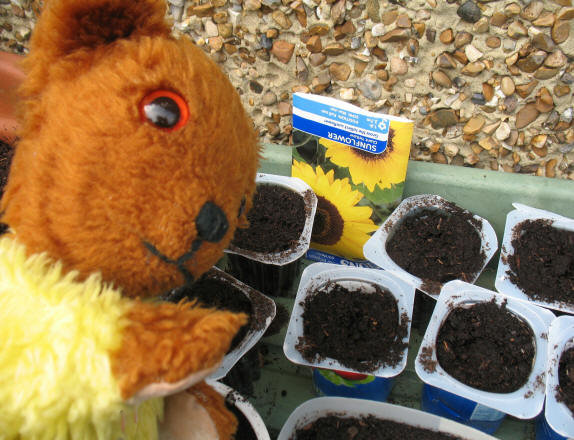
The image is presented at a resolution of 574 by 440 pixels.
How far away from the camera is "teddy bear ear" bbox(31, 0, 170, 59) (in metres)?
0.39

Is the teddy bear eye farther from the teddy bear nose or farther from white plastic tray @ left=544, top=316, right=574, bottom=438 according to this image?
white plastic tray @ left=544, top=316, right=574, bottom=438

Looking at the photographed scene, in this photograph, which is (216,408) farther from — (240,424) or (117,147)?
(117,147)

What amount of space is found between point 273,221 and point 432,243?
0.37 metres

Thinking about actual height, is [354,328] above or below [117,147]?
below

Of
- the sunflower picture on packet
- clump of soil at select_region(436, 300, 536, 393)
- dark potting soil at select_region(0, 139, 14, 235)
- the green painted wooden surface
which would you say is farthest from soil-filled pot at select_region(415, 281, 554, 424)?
dark potting soil at select_region(0, 139, 14, 235)

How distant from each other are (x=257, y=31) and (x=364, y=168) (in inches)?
15.5

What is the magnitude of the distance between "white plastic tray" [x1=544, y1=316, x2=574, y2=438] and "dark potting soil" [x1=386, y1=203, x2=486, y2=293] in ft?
0.62

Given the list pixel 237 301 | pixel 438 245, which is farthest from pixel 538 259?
pixel 237 301

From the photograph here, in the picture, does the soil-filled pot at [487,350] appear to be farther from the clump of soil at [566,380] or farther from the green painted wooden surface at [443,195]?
the green painted wooden surface at [443,195]

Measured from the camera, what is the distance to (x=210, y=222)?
0.42 meters

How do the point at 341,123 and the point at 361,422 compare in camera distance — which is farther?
the point at 341,123

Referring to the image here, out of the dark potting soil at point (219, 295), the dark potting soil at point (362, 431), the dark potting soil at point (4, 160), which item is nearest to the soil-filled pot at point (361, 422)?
the dark potting soil at point (362, 431)

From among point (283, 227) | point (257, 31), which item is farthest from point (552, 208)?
point (257, 31)

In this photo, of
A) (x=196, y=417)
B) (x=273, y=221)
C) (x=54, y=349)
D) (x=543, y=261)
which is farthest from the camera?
(x=273, y=221)
